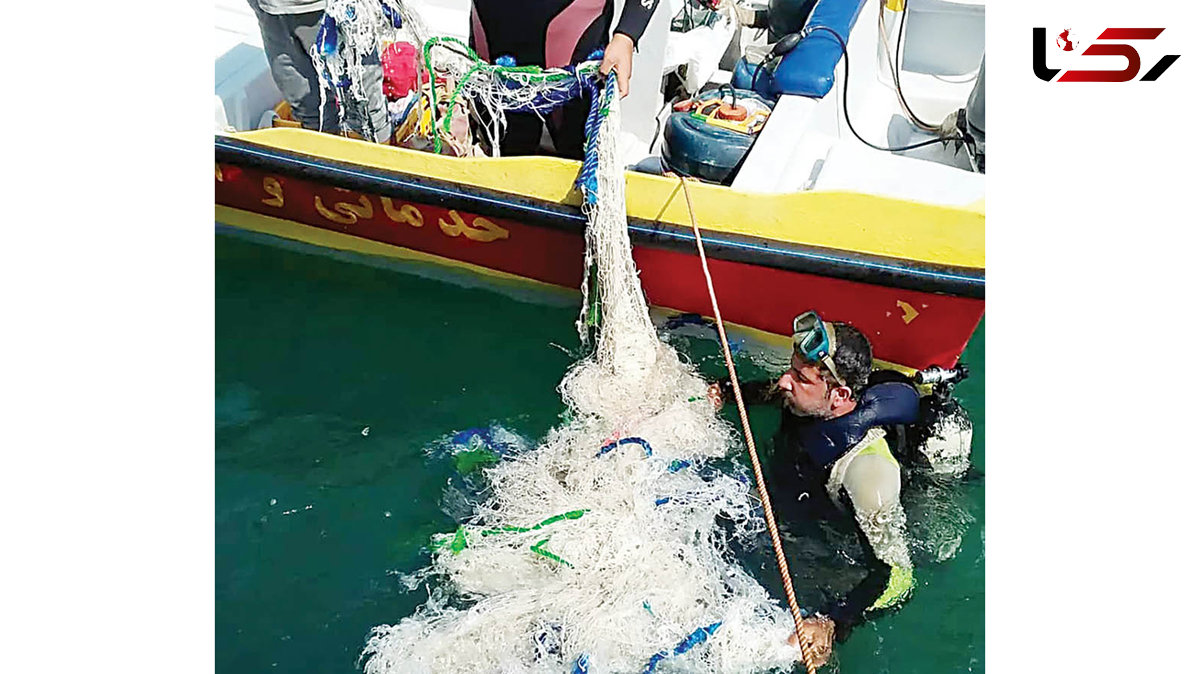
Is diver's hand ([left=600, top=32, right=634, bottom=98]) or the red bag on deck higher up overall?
diver's hand ([left=600, top=32, right=634, bottom=98])

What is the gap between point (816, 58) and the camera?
16.7 feet

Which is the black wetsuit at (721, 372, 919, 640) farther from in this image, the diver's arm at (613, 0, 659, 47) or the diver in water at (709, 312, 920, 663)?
the diver's arm at (613, 0, 659, 47)

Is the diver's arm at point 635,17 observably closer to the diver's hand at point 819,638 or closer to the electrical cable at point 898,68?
the electrical cable at point 898,68

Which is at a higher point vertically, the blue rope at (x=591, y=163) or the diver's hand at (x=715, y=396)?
the blue rope at (x=591, y=163)

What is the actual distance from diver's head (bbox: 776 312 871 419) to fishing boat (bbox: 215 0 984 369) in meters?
0.72

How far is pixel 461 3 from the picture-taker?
630cm

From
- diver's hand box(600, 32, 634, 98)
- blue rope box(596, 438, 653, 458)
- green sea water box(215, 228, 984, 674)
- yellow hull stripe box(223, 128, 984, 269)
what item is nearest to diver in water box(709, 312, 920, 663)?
green sea water box(215, 228, 984, 674)

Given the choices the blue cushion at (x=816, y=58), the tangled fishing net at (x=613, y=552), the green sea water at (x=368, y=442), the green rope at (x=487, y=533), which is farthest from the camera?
the blue cushion at (x=816, y=58)

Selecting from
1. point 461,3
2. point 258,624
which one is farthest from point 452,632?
point 461,3

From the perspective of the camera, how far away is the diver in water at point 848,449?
342 centimetres
